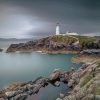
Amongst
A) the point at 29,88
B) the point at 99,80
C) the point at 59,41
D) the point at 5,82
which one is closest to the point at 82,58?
the point at 5,82

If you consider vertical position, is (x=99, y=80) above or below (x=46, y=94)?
above

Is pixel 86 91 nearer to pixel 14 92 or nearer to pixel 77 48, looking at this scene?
pixel 14 92

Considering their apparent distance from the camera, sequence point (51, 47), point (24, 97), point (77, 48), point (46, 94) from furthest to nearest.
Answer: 1. point (51, 47)
2. point (77, 48)
3. point (46, 94)
4. point (24, 97)

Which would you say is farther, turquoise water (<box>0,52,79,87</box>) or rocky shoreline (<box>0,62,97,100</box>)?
turquoise water (<box>0,52,79,87</box>)

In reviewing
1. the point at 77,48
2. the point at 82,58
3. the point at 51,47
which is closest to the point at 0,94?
the point at 82,58

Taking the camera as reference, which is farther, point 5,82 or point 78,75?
point 5,82

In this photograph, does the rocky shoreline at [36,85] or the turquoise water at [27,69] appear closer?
the rocky shoreline at [36,85]

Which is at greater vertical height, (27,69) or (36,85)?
(36,85)

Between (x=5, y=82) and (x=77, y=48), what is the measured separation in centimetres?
11961

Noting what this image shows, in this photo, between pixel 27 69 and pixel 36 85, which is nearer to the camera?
pixel 36 85

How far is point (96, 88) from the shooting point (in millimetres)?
33938

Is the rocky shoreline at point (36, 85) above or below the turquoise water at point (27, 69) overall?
above

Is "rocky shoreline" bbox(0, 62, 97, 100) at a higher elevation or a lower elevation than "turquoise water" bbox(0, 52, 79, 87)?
higher

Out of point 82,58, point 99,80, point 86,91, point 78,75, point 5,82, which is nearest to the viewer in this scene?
point 86,91
